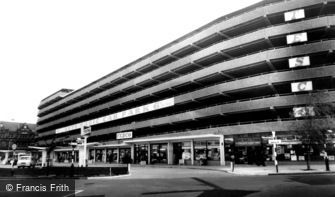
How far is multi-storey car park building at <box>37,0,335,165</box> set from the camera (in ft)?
111

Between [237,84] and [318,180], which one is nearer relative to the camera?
[318,180]

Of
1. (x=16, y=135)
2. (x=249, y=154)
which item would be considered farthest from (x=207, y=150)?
(x=16, y=135)

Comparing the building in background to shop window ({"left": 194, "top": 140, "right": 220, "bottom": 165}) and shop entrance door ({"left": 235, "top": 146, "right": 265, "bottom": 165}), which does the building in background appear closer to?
shop window ({"left": 194, "top": 140, "right": 220, "bottom": 165})

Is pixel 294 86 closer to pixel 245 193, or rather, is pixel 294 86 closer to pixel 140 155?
pixel 245 193

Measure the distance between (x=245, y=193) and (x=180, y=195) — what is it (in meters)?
2.67

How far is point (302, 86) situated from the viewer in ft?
109

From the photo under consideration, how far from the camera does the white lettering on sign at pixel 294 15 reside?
34.2 meters

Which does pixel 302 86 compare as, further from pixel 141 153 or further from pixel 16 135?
pixel 16 135

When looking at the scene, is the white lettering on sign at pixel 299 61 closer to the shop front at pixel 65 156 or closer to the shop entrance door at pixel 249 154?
the shop entrance door at pixel 249 154

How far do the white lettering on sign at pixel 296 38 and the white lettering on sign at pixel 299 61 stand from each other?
2.08m

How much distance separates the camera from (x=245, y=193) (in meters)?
12.2

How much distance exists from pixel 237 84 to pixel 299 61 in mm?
7688

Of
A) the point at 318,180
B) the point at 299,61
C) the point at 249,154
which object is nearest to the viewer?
the point at 318,180

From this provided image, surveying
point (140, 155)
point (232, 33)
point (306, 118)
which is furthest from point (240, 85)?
point (140, 155)
